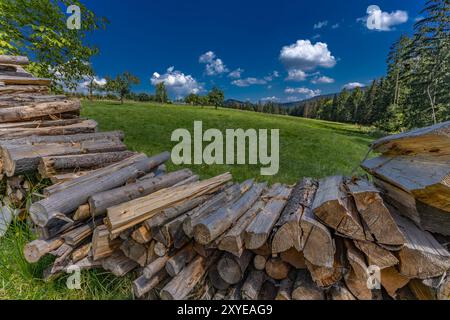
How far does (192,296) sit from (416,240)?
6.95ft

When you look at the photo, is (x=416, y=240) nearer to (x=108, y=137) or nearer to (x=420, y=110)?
(x=108, y=137)

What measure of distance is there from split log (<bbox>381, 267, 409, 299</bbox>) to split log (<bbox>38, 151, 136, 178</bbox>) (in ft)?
13.1

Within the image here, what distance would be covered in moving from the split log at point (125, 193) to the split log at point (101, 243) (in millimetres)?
220

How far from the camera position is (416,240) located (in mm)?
1859

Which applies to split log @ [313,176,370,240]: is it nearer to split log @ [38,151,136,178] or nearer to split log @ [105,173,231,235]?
split log @ [105,173,231,235]

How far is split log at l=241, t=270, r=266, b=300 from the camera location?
2.08m

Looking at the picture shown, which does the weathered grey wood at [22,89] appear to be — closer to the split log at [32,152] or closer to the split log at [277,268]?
the split log at [32,152]

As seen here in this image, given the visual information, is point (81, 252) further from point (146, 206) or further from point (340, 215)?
point (340, 215)

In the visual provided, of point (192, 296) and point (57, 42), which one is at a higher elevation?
point (57, 42)

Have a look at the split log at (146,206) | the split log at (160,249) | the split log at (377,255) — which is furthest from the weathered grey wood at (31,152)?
the split log at (377,255)

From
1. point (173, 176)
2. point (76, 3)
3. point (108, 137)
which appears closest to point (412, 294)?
point (173, 176)

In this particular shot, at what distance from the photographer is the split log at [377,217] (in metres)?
1.72

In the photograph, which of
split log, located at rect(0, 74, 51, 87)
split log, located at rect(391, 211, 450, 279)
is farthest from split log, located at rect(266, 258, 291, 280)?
split log, located at rect(0, 74, 51, 87)

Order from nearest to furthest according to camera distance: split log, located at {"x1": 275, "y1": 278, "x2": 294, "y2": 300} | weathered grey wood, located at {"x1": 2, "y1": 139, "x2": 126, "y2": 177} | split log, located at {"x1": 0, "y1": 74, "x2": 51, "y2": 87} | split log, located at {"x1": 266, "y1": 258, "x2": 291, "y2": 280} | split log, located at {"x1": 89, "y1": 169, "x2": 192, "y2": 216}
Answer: split log, located at {"x1": 275, "y1": 278, "x2": 294, "y2": 300}, split log, located at {"x1": 266, "y1": 258, "x2": 291, "y2": 280}, split log, located at {"x1": 89, "y1": 169, "x2": 192, "y2": 216}, weathered grey wood, located at {"x1": 2, "y1": 139, "x2": 126, "y2": 177}, split log, located at {"x1": 0, "y1": 74, "x2": 51, "y2": 87}
